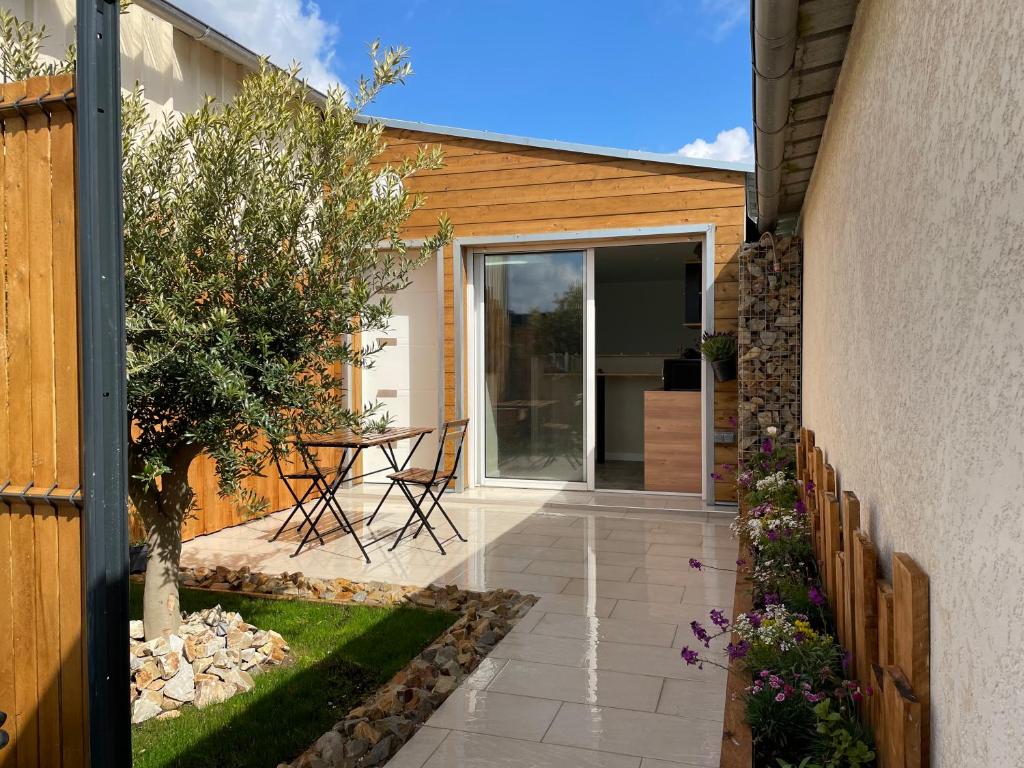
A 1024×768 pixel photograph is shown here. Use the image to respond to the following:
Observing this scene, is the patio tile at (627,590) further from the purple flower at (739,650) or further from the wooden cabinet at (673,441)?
the wooden cabinet at (673,441)

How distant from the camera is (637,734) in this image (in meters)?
2.67

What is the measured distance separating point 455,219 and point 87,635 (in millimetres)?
6020

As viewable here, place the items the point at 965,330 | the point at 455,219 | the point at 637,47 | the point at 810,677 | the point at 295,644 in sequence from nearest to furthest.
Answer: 1. the point at 965,330
2. the point at 810,677
3. the point at 295,644
4. the point at 455,219
5. the point at 637,47

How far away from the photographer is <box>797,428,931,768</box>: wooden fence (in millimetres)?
1521

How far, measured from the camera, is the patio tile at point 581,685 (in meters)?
2.95

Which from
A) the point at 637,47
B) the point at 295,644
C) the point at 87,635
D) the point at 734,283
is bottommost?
the point at 295,644

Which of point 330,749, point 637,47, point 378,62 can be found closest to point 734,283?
point 378,62

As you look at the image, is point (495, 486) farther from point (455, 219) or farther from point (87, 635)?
point (87, 635)

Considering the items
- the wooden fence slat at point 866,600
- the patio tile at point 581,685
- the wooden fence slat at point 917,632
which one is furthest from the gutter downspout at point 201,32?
the wooden fence slat at point 917,632

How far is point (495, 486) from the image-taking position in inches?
305

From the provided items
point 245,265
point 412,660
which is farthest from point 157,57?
point 412,660

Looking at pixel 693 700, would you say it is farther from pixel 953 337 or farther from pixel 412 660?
pixel 953 337

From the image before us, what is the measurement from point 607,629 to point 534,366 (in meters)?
4.13

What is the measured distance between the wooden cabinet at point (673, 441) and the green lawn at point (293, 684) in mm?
3706
